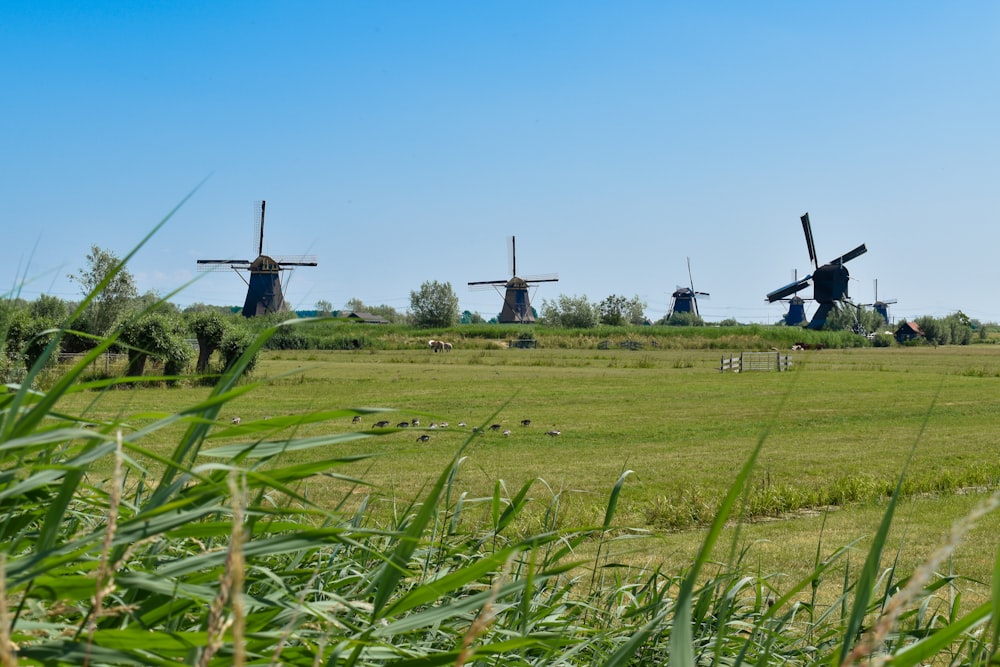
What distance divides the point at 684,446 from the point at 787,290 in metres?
64.2

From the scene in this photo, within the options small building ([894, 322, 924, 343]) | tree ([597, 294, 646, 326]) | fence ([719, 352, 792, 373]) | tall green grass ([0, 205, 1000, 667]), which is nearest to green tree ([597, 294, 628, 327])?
tree ([597, 294, 646, 326])

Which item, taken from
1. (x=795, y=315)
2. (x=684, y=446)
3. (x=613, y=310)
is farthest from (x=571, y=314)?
(x=684, y=446)

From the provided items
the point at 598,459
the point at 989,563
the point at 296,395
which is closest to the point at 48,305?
the point at 296,395

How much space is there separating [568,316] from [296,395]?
60515 mm

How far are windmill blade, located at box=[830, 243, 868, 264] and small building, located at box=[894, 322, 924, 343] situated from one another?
18.2m

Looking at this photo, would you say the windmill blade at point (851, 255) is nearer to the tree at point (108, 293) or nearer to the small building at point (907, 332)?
the small building at point (907, 332)

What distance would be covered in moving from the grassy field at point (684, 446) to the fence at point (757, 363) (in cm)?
366

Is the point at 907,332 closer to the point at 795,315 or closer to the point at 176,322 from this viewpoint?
the point at 795,315

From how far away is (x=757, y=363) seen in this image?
39.8 meters

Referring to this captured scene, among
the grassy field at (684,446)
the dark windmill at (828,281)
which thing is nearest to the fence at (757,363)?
the grassy field at (684,446)

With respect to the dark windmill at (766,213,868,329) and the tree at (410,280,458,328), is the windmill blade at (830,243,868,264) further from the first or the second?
the tree at (410,280,458,328)

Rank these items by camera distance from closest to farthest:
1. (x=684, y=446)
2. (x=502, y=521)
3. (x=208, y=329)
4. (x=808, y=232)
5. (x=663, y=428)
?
(x=502, y=521) → (x=684, y=446) → (x=663, y=428) → (x=208, y=329) → (x=808, y=232)

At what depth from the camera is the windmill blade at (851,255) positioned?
71.0 meters

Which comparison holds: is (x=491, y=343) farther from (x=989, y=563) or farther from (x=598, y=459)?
(x=989, y=563)
